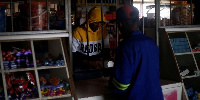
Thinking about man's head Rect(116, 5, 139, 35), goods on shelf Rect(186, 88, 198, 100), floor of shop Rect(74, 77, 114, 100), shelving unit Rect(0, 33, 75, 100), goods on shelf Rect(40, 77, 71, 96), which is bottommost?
goods on shelf Rect(186, 88, 198, 100)

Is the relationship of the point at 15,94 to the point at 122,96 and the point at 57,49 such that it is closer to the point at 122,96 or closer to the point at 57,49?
the point at 57,49

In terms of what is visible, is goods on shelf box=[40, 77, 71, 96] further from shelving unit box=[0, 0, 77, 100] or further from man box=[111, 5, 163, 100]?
man box=[111, 5, 163, 100]

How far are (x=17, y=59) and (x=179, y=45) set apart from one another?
2025 mm

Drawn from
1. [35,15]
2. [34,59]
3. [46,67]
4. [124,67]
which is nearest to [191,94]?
[124,67]

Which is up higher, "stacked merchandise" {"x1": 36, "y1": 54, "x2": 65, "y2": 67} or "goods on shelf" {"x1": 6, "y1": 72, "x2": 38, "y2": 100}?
"stacked merchandise" {"x1": 36, "y1": 54, "x2": 65, "y2": 67}

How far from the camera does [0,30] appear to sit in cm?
242

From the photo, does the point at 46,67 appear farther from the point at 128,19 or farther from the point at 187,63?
the point at 187,63

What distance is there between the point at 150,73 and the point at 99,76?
109 centimetres

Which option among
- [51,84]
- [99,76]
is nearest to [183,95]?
[99,76]

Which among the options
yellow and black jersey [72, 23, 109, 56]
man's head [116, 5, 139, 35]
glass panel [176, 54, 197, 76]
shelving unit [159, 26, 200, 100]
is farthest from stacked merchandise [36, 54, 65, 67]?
glass panel [176, 54, 197, 76]

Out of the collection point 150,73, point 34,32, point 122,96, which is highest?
point 34,32

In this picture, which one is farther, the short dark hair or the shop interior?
the shop interior

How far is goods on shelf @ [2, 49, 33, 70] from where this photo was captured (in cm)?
232

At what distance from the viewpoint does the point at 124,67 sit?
2.08 metres
